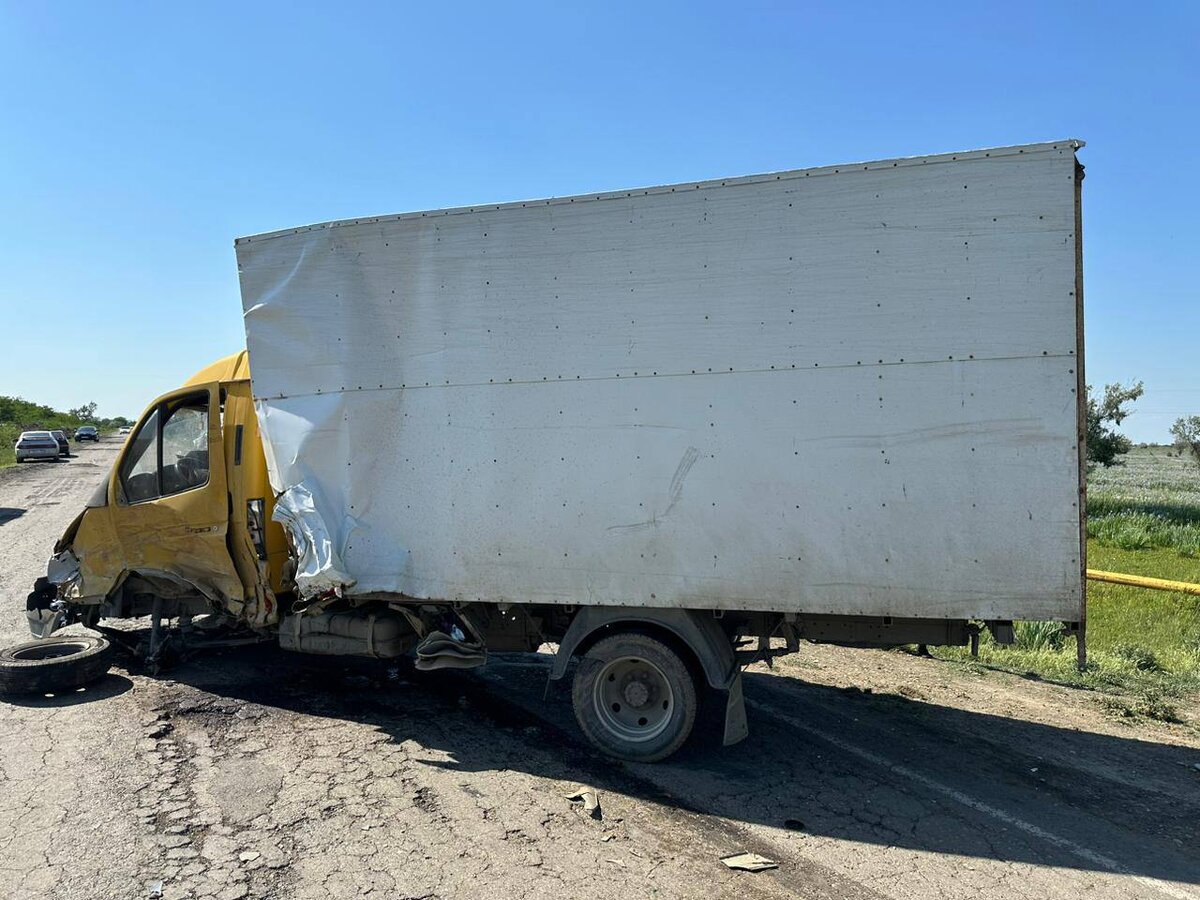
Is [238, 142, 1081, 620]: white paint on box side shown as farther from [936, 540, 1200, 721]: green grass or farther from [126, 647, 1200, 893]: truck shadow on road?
[936, 540, 1200, 721]: green grass

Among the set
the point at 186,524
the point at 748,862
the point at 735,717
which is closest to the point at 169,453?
the point at 186,524

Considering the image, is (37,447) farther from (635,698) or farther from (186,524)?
(635,698)

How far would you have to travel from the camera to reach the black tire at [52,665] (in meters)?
5.92

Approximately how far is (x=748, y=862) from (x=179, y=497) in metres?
5.12

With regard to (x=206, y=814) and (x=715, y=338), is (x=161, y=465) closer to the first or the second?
(x=206, y=814)

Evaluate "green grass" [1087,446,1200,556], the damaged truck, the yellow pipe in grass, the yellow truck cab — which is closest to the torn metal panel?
the damaged truck

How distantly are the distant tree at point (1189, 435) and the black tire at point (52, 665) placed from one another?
239 feet

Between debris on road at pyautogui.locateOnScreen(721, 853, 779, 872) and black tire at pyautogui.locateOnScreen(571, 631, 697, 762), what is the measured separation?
3.78 ft


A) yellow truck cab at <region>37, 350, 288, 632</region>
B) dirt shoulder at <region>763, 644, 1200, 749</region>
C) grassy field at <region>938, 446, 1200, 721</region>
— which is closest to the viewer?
dirt shoulder at <region>763, 644, 1200, 749</region>

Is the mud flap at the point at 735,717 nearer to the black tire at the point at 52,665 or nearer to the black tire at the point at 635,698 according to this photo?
the black tire at the point at 635,698

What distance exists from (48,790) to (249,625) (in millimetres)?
1886

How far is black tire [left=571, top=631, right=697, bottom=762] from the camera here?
506 cm

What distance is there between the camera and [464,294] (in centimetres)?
529

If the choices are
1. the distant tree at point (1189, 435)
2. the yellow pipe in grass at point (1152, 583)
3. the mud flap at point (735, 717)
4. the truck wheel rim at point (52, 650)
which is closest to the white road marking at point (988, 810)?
the mud flap at point (735, 717)
